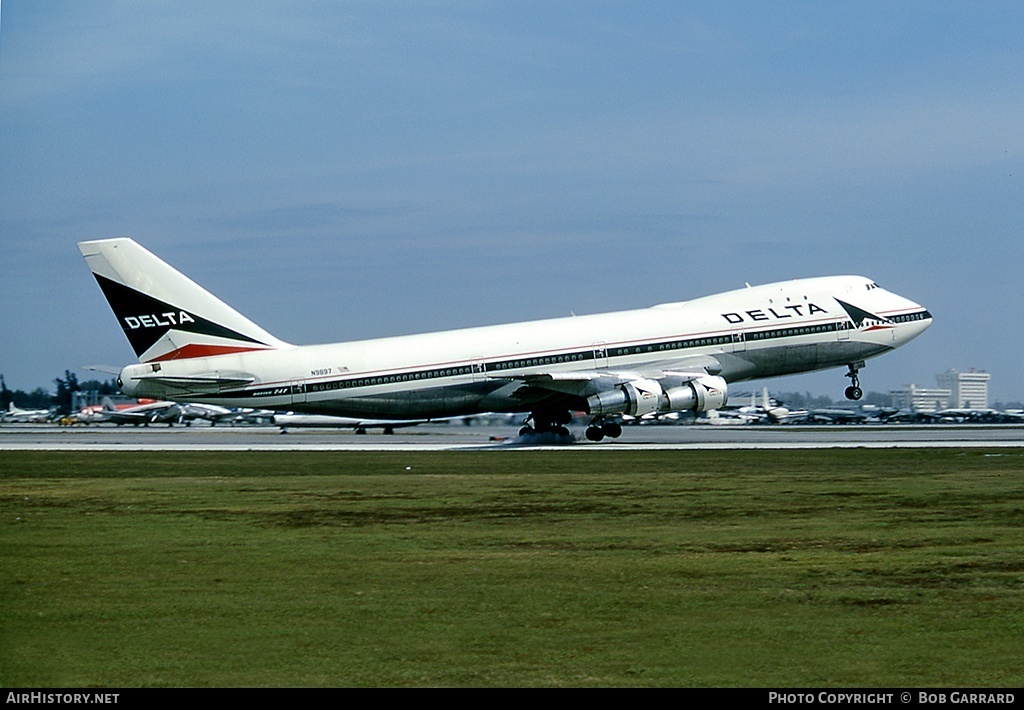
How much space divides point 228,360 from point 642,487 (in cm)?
2772

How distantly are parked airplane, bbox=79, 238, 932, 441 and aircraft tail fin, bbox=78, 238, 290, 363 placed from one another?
0.04m

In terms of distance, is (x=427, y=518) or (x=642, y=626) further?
(x=427, y=518)

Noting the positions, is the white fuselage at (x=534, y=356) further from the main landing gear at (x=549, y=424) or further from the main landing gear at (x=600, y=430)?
the main landing gear at (x=600, y=430)

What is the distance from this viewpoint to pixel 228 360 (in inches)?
2191

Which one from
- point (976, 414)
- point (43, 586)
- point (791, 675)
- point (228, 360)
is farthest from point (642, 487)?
point (976, 414)

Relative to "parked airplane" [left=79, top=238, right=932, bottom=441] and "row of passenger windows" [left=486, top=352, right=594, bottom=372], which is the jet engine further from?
"row of passenger windows" [left=486, top=352, right=594, bottom=372]

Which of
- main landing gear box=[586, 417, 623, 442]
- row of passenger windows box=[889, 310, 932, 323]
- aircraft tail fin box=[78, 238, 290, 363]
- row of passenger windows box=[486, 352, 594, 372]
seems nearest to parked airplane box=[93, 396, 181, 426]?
aircraft tail fin box=[78, 238, 290, 363]

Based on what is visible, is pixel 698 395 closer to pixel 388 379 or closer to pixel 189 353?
pixel 388 379

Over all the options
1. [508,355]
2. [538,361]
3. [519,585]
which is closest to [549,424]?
[538,361]

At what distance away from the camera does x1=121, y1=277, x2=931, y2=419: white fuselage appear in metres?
55.7

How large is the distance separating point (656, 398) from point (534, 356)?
19.6 ft

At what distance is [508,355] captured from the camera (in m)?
57.9

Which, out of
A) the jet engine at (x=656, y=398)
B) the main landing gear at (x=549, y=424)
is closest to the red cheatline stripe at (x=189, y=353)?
the main landing gear at (x=549, y=424)
